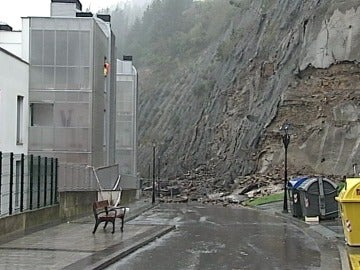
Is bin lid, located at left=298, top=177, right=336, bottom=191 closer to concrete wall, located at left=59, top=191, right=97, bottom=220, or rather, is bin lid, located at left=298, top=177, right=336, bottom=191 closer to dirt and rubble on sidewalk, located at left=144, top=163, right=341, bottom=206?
concrete wall, located at left=59, top=191, right=97, bottom=220

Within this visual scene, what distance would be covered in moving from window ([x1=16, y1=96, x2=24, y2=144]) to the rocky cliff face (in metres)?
24.3

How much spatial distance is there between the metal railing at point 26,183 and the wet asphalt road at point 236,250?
13.3ft

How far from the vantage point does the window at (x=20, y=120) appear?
30.8m

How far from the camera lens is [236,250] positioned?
1717 cm

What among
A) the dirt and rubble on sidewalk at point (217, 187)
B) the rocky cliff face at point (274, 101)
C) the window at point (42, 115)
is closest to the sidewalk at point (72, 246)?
the window at point (42, 115)

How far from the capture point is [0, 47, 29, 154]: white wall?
90.7ft

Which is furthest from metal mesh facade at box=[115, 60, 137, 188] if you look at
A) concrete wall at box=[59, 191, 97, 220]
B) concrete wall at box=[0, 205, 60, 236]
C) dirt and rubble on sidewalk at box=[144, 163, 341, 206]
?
concrete wall at box=[0, 205, 60, 236]

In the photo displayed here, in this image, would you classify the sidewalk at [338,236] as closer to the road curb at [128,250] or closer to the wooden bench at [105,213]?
the road curb at [128,250]

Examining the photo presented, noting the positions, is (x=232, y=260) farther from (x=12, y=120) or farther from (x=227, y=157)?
(x=227, y=157)

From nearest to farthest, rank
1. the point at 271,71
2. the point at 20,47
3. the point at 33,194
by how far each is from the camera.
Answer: the point at 33,194, the point at 20,47, the point at 271,71

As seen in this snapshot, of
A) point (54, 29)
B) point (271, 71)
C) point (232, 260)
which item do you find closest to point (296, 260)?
point (232, 260)

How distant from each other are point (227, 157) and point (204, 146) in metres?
7.65

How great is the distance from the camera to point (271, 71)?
210 ft

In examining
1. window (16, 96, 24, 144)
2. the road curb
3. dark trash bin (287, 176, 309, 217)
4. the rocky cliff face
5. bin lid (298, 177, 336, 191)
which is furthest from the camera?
the rocky cliff face
